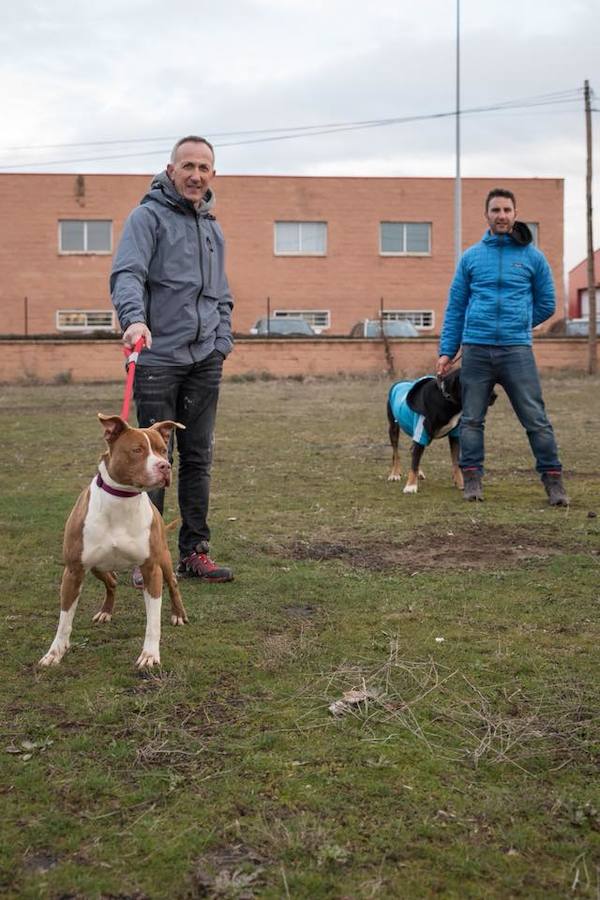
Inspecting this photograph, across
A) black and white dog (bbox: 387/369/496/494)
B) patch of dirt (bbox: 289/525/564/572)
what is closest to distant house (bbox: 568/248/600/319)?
black and white dog (bbox: 387/369/496/494)

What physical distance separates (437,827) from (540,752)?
588mm

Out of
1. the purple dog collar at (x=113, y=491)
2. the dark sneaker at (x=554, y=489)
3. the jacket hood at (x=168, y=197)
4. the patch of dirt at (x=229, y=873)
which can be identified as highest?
the jacket hood at (x=168, y=197)

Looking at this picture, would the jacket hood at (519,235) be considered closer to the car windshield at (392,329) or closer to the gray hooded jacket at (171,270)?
the gray hooded jacket at (171,270)

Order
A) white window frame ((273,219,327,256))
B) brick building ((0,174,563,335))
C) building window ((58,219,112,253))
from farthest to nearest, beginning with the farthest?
white window frame ((273,219,327,256)), building window ((58,219,112,253)), brick building ((0,174,563,335))

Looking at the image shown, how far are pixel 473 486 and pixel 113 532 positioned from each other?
14.4 ft

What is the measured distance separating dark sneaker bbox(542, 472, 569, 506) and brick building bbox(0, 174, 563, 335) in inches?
1239

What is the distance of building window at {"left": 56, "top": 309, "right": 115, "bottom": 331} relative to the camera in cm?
3859

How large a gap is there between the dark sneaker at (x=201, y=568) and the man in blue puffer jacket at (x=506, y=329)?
304 centimetres

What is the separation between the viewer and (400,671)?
3.86m

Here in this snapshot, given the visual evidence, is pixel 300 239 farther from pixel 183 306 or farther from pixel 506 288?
pixel 183 306

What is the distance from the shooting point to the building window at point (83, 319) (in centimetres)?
3859

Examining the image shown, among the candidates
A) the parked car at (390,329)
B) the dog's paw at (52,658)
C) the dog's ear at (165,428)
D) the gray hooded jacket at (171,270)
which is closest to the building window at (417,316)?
the parked car at (390,329)

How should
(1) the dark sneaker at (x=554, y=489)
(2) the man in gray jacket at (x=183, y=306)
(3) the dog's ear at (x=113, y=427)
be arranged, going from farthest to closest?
(1) the dark sneaker at (x=554, y=489)
(2) the man in gray jacket at (x=183, y=306)
(3) the dog's ear at (x=113, y=427)

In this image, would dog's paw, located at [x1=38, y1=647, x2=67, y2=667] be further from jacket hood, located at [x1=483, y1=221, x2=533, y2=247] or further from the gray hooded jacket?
jacket hood, located at [x1=483, y1=221, x2=533, y2=247]
